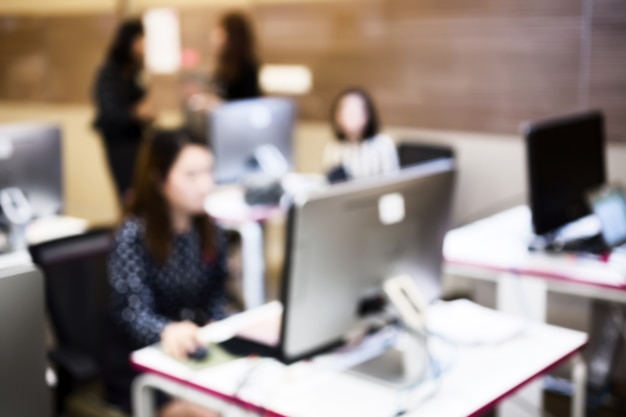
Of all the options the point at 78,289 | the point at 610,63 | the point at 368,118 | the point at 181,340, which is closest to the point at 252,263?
the point at 368,118

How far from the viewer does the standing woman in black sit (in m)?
5.19

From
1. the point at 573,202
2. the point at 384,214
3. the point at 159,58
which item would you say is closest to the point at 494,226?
the point at 573,202

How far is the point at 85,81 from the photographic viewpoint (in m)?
6.88

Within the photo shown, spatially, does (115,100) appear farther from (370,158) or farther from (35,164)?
(35,164)

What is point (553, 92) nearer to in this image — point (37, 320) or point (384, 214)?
point (384, 214)

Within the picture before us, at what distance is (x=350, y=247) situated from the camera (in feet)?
6.46

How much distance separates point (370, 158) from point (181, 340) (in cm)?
254

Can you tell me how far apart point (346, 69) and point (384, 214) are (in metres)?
3.21

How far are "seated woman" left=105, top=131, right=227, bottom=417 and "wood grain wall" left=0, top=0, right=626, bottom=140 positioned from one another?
233cm

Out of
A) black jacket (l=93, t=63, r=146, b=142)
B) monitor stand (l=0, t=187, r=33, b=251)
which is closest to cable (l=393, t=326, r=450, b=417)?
monitor stand (l=0, t=187, r=33, b=251)

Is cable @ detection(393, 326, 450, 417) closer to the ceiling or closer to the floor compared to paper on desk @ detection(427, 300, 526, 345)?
closer to the ceiling

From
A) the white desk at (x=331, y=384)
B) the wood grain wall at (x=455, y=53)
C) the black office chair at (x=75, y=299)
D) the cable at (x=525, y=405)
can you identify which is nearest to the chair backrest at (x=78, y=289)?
the black office chair at (x=75, y=299)

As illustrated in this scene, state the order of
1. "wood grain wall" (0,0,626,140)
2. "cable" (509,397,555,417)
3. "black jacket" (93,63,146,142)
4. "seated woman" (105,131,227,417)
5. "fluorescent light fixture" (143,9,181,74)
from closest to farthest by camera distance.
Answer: "seated woman" (105,131,227,417)
"cable" (509,397,555,417)
"wood grain wall" (0,0,626,140)
"black jacket" (93,63,146,142)
"fluorescent light fixture" (143,9,181,74)

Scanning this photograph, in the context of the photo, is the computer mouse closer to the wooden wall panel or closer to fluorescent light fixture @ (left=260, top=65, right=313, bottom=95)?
the wooden wall panel
